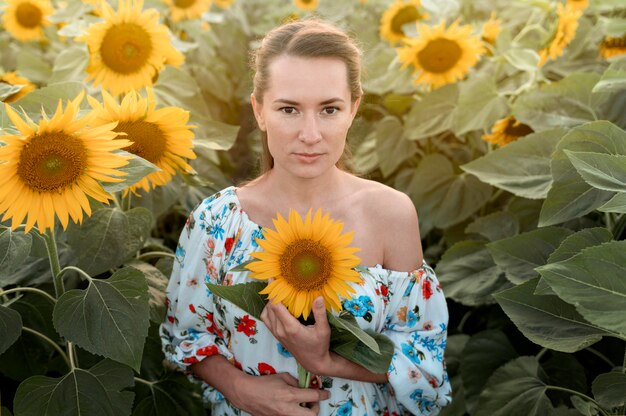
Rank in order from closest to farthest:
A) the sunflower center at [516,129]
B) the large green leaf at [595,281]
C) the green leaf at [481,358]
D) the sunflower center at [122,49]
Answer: the large green leaf at [595,281]
the green leaf at [481,358]
the sunflower center at [122,49]
the sunflower center at [516,129]

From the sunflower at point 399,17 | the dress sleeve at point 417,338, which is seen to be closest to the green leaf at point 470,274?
the dress sleeve at point 417,338

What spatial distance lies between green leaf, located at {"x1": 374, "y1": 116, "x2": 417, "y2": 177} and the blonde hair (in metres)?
1.05

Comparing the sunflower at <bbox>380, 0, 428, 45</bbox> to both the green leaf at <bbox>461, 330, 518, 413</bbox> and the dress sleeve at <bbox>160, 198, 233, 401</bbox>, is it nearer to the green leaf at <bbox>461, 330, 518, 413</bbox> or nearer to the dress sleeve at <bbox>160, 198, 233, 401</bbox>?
the green leaf at <bbox>461, 330, 518, 413</bbox>

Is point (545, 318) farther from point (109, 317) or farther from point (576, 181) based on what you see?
point (109, 317)

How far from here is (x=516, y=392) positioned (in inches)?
60.6

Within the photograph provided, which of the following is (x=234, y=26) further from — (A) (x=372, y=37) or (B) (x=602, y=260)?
(B) (x=602, y=260)

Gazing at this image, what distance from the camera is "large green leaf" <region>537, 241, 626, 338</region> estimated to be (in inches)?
42.6

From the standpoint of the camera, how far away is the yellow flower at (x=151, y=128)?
1394mm

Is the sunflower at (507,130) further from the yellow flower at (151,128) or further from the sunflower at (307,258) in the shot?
the sunflower at (307,258)

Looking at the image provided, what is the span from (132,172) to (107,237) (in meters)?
0.29

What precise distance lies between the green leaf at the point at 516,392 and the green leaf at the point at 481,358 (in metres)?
0.10

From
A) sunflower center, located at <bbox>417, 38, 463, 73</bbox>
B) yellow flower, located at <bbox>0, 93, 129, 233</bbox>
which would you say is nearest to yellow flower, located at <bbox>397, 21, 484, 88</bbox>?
sunflower center, located at <bbox>417, 38, 463, 73</bbox>

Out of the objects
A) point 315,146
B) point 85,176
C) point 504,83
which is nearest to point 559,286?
point 315,146

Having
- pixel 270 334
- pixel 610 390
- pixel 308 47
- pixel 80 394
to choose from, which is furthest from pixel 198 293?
pixel 610 390
